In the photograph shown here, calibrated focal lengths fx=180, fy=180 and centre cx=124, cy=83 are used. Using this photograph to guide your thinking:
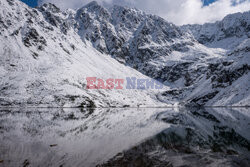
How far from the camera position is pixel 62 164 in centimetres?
1419

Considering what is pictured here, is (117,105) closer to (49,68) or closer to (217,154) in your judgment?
(49,68)

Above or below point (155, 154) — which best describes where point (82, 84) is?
above

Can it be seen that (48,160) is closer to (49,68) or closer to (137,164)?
(137,164)

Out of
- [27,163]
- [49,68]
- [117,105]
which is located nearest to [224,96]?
[117,105]

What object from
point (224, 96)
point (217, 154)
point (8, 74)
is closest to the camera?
point (217, 154)

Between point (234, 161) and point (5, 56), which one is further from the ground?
point (5, 56)

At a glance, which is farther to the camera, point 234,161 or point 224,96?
point 224,96

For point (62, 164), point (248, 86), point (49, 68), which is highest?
point (49, 68)

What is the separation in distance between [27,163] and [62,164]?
271cm

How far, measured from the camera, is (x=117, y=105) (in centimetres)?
16862

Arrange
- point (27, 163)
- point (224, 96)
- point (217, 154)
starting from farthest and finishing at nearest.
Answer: point (224, 96) → point (217, 154) → point (27, 163)

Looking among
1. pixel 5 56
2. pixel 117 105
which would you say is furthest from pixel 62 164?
pixel 5 56

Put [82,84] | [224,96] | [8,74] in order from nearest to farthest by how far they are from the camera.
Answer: [8,74] → [224,96] → [82,84]

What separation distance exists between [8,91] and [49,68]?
5332 cm
